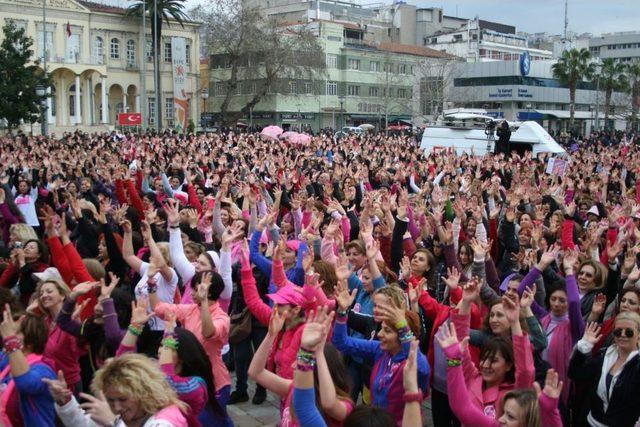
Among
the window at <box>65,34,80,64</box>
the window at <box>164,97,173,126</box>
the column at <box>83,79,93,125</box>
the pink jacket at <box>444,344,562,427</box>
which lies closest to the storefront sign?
the window at <box>164,97,173,126</box>

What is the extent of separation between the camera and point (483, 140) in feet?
73.5

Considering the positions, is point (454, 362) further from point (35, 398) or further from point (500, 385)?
point (35, 398)

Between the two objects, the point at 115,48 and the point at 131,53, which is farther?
the point at 131,53

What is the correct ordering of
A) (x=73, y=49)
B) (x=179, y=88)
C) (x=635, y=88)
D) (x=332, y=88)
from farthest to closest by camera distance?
(x=332, y=88) < (x=635, y=88) < (x=73, y=49) < (x=179, y=88)

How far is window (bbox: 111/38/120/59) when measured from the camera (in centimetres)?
5794

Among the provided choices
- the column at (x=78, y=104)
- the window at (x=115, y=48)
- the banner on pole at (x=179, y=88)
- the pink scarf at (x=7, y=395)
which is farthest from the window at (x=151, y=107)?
the pink scarf at (x=7, y=395)

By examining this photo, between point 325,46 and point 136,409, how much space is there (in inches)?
2489

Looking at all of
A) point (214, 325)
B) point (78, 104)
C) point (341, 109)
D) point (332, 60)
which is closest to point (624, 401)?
point (214, 325)

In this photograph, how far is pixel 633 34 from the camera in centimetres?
10275

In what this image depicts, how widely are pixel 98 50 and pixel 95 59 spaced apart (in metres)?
1.12

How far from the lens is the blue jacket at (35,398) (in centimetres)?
356

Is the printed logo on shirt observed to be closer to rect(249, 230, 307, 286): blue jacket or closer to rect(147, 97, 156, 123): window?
rect(249, 230, 307, 286): blue jacket

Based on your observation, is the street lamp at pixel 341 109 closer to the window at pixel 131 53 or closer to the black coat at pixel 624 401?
the window at pixel 131 53

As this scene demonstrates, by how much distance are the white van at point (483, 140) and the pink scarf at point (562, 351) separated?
56.5 feet
